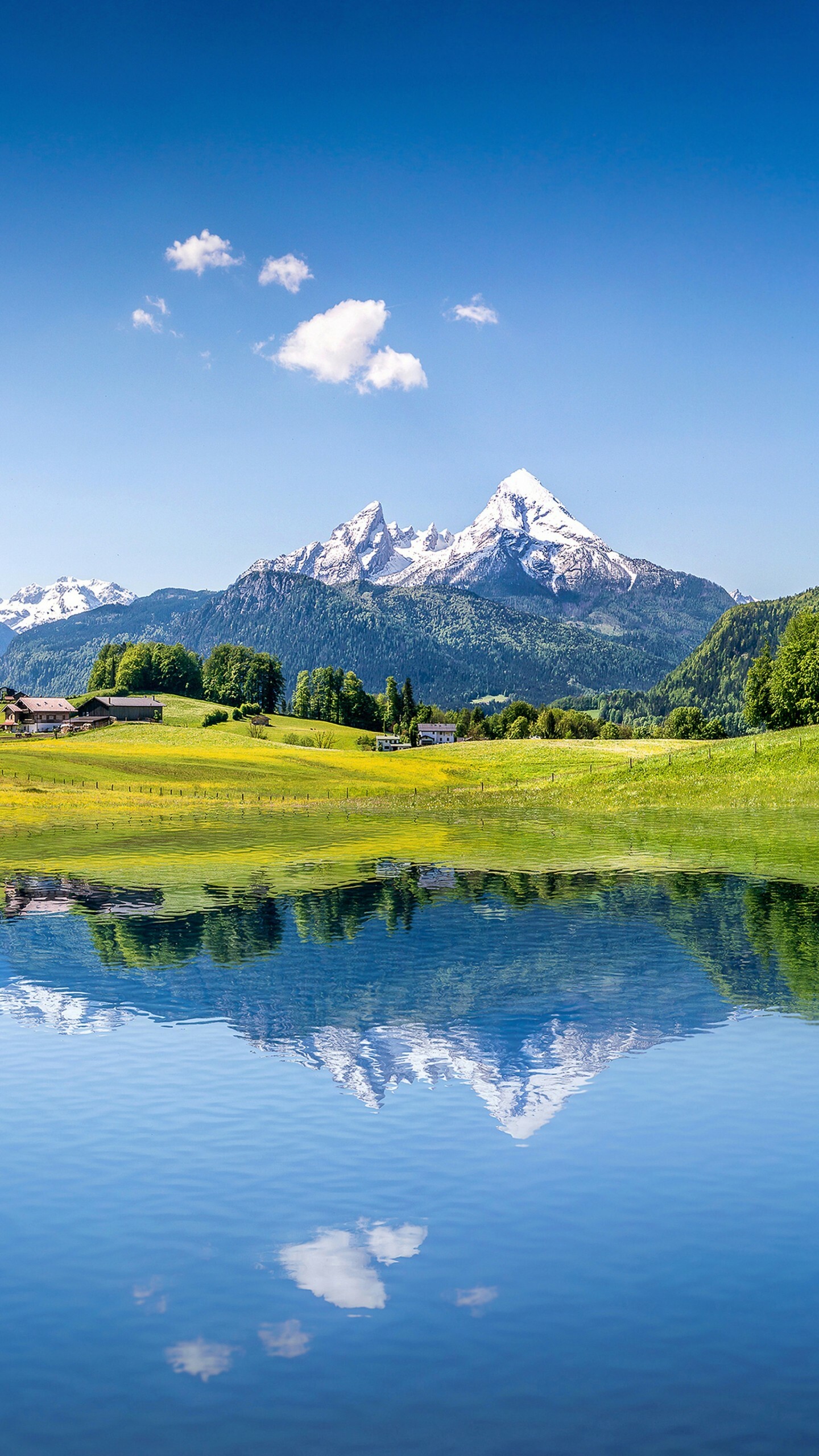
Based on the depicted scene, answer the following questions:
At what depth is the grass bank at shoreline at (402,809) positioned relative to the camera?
65.2m

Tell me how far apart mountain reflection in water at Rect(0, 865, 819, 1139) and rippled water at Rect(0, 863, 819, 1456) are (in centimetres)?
17

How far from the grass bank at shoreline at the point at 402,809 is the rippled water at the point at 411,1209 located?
27.0m

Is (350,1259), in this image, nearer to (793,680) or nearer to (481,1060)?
(481,1060)

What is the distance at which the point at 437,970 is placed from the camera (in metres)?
36.3

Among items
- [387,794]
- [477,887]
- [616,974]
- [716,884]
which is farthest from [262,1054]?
[387,794]

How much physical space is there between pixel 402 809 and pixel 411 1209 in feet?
293

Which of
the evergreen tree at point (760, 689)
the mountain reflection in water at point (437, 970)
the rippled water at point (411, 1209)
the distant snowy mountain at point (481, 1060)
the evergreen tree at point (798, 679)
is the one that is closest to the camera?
the rippled water at point (411, 1209)

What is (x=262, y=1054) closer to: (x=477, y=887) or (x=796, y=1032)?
(x=796, y=1032)

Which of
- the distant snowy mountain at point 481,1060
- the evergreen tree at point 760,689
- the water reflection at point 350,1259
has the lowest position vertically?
the water reflection at point 350,1259

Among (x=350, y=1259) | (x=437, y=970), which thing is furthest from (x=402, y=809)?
(x=350, y=1259)

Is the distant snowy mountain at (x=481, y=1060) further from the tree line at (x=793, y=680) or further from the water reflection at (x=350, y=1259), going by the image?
the tree line at (x=793, y=680)

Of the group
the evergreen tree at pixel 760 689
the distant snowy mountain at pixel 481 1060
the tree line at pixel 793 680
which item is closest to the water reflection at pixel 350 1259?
the distant snowy mountain at pixel 481 1060

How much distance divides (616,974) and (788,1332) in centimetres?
2034

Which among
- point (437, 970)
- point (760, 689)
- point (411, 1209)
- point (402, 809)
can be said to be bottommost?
point (411, 1209)
